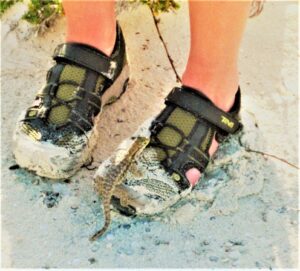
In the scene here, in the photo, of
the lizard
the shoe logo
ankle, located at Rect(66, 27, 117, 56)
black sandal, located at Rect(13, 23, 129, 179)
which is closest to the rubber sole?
black sandal, located at Rect(13, 23, 129, 179)

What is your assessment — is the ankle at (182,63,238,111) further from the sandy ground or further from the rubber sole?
the rubber sole

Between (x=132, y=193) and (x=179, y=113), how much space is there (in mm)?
270

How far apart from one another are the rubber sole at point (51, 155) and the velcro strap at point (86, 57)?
182 mm

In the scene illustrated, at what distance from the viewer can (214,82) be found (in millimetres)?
1822

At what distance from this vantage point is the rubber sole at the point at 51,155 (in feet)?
6.05

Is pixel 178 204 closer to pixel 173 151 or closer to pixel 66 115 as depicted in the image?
pixel 173 151

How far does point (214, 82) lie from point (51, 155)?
0.51 meters

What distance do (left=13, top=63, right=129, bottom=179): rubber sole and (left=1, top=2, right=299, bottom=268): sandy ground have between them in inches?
1.7

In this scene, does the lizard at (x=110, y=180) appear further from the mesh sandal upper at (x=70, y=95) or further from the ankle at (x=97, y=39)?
the ankle at (x=97, y=39)

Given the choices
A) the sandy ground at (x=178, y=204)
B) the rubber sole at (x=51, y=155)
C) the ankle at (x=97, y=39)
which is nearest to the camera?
the sandy ground at (x=178, y=204)

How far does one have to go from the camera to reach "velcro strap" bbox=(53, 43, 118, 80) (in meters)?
1.93

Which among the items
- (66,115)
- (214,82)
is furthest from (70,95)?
(214,82)

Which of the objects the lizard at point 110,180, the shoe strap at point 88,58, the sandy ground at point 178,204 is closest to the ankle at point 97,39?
the shoe strap at point 88,58

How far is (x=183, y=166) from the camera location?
1813 millimetres
